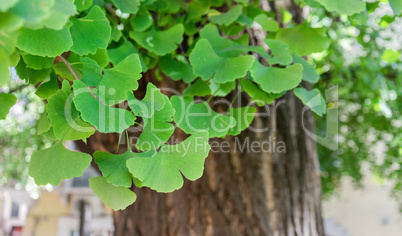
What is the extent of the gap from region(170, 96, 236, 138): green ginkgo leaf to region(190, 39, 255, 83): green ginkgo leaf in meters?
0.06

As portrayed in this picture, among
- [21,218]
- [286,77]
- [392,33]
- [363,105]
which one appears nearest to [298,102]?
[286,77]

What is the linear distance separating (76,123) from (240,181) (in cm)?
68

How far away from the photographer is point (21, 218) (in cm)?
667

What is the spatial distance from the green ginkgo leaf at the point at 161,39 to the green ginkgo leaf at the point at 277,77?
0.24 meters

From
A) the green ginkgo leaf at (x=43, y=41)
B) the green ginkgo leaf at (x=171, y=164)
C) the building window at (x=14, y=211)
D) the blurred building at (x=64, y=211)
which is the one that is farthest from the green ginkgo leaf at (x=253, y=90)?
the building window at (x=14, y=211)

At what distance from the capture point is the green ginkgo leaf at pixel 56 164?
1.78ft

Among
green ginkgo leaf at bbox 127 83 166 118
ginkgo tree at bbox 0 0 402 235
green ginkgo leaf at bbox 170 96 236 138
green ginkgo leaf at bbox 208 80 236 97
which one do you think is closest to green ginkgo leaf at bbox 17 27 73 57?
ginkgo tree at bbox 0 0 402 235

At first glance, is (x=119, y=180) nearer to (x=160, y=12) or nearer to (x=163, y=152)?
(x=163, y=152)

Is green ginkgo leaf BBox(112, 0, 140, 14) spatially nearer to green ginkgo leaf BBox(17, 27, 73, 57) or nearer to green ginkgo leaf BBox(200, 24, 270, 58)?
green ginkgo leaf BBox(200, 24, 270, 58)

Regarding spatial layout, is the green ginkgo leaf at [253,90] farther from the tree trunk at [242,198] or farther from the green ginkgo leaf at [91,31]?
the tree trunk at [242,198]

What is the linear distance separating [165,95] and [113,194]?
164 mm

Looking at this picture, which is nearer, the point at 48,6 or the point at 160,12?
the point at 48,6

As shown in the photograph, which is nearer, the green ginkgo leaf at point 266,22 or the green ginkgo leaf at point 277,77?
the green ginkgo leaf at point 277,77

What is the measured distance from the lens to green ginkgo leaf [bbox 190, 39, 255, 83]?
640 millimetres
